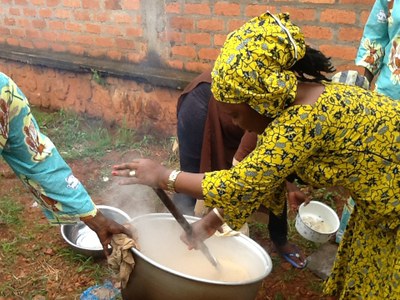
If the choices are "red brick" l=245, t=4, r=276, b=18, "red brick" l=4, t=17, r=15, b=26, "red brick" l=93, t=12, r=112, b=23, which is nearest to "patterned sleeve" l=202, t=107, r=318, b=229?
"red brick" l=245, t=4, r=276, b=18

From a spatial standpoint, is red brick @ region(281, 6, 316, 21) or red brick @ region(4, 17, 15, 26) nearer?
red brick @ region(281, 6, 316, 21)

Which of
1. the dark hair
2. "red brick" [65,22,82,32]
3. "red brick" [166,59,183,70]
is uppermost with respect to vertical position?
the dark hair

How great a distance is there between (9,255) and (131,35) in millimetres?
2516

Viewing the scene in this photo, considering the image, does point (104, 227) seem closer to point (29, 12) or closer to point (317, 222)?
point (317, 222)

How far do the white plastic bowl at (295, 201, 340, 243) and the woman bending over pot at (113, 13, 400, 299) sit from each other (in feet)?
4.17

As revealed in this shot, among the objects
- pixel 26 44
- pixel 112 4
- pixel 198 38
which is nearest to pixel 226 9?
pixel 198 38

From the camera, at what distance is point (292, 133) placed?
153cm

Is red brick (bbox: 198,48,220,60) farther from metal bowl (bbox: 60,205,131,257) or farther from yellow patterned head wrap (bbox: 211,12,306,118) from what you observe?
yellow patterned head wrap (bbox: 211,12,306,118)

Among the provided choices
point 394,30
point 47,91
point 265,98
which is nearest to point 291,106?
point 265,98

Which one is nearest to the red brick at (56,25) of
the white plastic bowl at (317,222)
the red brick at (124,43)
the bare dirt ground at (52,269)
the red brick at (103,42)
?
the red brick at (103,42)

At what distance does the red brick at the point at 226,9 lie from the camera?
383 cm

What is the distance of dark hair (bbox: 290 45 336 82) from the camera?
1.66m

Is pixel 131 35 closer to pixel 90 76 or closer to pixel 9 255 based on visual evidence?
pixel 90 76

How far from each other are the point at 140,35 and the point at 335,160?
11.0ft
